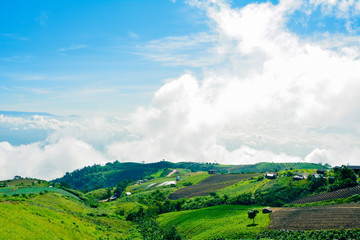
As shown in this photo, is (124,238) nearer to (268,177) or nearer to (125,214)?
(125,214)

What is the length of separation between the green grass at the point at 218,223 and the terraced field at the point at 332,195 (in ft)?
79.4

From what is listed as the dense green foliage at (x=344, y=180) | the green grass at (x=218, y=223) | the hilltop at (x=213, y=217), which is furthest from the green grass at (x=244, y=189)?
the dense green foliage at (x=344, y=180)

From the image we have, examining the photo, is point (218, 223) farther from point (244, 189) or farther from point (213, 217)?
point (244, 189)

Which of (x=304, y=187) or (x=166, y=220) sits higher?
(x=304, y=187)

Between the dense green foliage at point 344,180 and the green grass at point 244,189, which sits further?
the green grass at point 244,189

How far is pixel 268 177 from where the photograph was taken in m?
165

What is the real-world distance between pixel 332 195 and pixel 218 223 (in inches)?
1945

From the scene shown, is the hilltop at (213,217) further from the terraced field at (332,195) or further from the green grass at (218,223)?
the terraced field at (332,195)

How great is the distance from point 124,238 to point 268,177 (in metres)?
118

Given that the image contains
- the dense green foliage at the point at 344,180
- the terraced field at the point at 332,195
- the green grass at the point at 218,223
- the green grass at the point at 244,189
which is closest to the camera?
the green grass at the point at 218,223

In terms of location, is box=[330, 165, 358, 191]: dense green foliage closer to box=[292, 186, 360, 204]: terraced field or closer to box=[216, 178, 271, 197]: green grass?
box=[292, 186, 360, 204]: terraced field

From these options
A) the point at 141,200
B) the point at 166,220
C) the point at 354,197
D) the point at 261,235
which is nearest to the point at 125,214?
the point at 166,220

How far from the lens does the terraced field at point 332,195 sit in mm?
91244

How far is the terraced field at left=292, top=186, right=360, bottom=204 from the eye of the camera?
3592 inches
